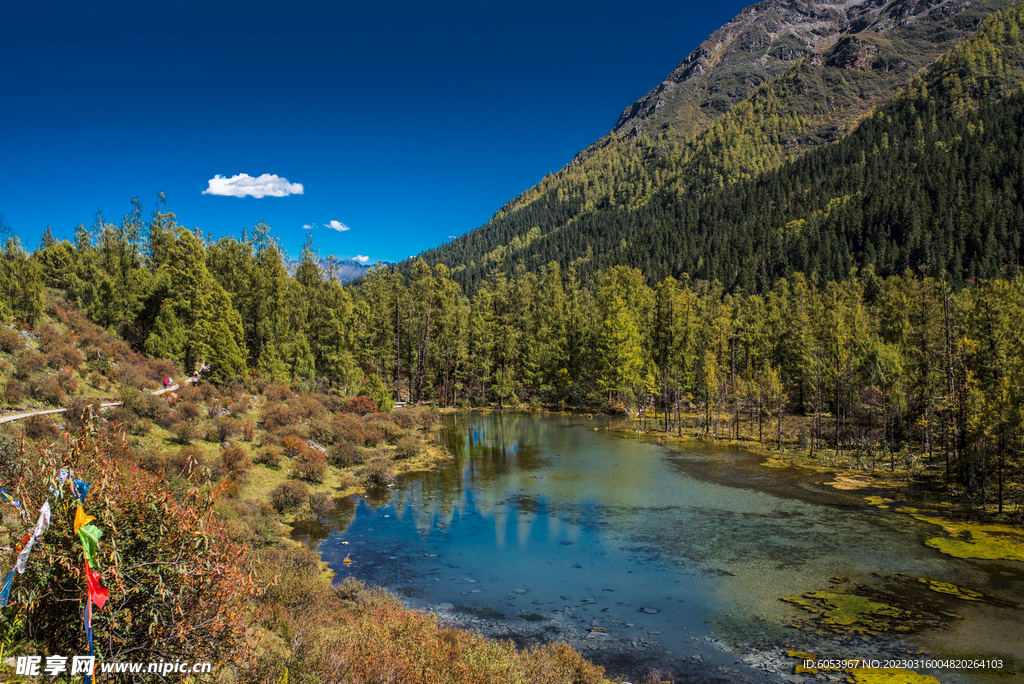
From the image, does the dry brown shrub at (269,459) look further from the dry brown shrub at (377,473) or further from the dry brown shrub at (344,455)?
the dry brown shrub at (377,473)

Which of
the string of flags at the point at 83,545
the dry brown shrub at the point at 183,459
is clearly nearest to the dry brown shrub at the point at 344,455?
the dry brown shrub at the point at 183,459

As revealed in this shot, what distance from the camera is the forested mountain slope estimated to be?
10512 centimetres

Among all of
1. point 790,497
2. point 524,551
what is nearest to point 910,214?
point 790,497

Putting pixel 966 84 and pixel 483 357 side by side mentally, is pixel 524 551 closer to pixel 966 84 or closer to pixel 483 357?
pixel 483 357

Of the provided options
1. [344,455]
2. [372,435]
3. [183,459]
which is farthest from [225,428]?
[372,435]

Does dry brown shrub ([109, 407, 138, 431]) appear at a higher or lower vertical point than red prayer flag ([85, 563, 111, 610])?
higher

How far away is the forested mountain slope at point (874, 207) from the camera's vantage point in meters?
105

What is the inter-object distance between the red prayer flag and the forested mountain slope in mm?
116876

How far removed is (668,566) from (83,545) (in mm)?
20667

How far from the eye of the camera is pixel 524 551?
23906 millimetres

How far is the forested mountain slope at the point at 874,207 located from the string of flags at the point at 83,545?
117m

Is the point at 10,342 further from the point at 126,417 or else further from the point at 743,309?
the point at 743,309

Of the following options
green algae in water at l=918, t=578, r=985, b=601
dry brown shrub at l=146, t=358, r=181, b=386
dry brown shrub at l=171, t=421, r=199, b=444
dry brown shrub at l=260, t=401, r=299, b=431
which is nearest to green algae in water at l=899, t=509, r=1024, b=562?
green algae in water at l=918, t=578, r=985, b=601

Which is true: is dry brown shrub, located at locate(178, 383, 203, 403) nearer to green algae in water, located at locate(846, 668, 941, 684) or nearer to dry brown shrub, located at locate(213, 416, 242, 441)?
dry brown shrub, located at locate(213, 416, 242, 441)
